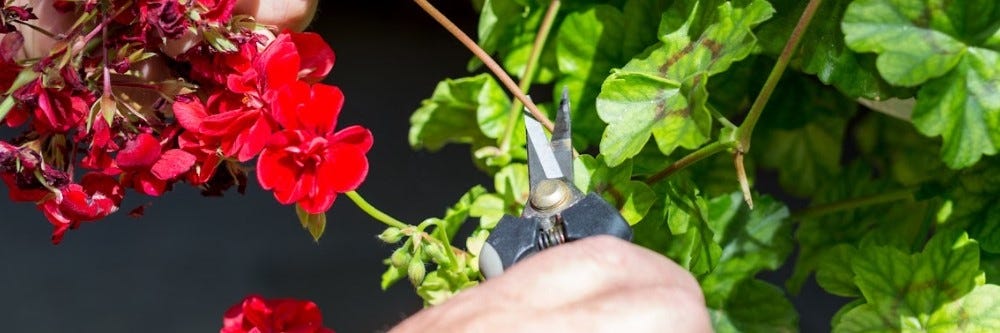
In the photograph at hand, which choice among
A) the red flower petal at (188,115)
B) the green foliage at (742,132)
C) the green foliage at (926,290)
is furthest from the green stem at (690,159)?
the red flower petal at (188,115)

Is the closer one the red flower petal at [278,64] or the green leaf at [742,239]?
the red flower petal at [278,64]

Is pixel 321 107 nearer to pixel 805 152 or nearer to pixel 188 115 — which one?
pixel 188 115

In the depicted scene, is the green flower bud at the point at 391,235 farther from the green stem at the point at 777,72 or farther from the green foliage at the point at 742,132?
the green stem at the point at 777,72

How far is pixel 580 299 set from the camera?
0.39 m

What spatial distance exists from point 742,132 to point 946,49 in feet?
0.33

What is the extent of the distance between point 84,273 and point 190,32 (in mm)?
1225

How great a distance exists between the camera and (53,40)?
0.52 m

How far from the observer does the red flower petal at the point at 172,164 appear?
495mm

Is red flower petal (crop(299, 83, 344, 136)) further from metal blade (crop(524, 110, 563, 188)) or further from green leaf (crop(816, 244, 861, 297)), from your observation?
green leaf (crop(816, 244, 861, 297))

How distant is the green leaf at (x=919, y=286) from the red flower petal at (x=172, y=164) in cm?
33

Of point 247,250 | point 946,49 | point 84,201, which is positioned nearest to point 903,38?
point 946,49

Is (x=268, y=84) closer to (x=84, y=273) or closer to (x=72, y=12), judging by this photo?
(x=72, y=12)

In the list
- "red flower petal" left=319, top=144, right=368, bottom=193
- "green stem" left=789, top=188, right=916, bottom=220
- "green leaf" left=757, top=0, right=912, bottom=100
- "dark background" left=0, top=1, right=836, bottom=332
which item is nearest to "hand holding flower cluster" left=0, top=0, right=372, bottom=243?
"red flower petal" left=319, top=144, right=368, bottom=193

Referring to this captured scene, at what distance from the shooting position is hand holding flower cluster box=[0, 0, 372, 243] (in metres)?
0.48
